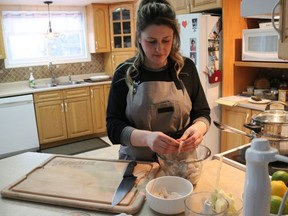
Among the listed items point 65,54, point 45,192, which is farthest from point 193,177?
point 65,54

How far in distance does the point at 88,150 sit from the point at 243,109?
2151 mm

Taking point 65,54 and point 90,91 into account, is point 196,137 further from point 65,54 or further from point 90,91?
point 65,54

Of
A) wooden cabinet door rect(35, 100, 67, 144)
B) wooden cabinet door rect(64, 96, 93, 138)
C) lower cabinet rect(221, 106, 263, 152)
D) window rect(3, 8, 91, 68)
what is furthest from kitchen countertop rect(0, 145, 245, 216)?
window rect(3, 8, 91, 68)

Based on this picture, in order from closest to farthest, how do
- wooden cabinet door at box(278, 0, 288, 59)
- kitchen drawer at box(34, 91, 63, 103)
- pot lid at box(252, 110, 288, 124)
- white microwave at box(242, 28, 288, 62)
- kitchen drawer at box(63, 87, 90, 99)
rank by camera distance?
wooden cabinet door at box(278, 0, 288, 59) → pot lid at box(252, 110, 288, 124) → white microwave at box(242, 28, 288, 62) → kitchen drawer at box(34, 91, 63, 103) → kitchen drawer at box(63, 87, 90, 99)

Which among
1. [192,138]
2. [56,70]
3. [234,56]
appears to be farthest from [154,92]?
[56,70]

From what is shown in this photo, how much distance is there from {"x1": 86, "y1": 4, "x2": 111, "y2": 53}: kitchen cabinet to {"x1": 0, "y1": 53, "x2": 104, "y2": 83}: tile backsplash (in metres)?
0.33

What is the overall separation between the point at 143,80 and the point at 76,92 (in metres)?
2.96

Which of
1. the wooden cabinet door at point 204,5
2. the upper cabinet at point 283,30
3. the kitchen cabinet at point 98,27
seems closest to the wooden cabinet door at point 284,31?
the upper cabinet at point 283,30

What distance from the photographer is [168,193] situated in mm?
983

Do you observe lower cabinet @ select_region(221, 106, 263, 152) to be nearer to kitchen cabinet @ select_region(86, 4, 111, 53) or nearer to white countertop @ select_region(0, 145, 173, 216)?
white countertop @ select_region(0, 145, 173, 216)

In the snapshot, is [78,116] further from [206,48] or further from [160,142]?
[160,142]

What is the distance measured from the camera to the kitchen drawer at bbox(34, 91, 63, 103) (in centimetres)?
379

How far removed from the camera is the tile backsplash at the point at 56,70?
4.11 meters

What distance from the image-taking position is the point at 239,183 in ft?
3.47
